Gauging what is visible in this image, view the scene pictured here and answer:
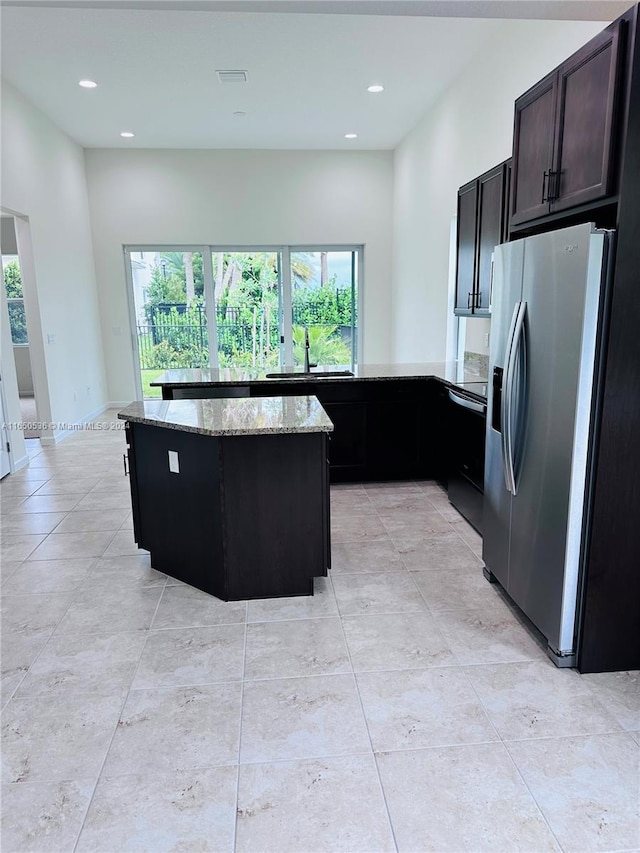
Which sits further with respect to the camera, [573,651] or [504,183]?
[504,183]

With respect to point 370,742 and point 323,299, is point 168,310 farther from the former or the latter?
point 370,742

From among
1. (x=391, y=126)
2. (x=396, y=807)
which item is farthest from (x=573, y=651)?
(x=391, y=126)

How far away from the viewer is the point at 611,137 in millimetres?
1853

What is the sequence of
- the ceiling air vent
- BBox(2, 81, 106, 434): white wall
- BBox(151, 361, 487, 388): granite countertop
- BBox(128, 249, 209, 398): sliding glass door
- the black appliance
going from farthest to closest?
BBox(128, 249, 209, 398): sliding glass door < BBox(2, 81, 106, 434): white wall < the ceiling air vent < BBox(151, 361, 487, 388): granite countertop < the black appliance

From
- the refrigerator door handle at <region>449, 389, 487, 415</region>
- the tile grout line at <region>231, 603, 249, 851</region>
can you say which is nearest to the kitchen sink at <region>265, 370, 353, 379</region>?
the refrigerator door handle at <region>449, 389, 487, 415</region>

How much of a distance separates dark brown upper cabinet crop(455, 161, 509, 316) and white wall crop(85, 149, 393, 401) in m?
3.66

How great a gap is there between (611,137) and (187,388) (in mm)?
2982

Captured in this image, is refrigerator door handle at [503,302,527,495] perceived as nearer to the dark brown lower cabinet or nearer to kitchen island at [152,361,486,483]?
the dark brown lower cabinet

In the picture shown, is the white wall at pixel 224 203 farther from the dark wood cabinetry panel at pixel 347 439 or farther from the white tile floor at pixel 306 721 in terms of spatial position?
the white tile floor at pixel 306 721

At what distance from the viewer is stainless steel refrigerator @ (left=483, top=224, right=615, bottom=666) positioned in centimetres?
191

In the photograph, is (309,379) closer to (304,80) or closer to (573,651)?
(573,651)

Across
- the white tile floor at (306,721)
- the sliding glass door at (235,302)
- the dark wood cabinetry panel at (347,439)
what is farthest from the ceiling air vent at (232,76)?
the white tile floor at (306,721)

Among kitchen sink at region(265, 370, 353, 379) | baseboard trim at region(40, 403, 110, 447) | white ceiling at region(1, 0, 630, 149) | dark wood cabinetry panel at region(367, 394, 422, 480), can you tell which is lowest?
baseboard trim at region(40, 403, 110, 447)

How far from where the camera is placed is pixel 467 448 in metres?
3.48
